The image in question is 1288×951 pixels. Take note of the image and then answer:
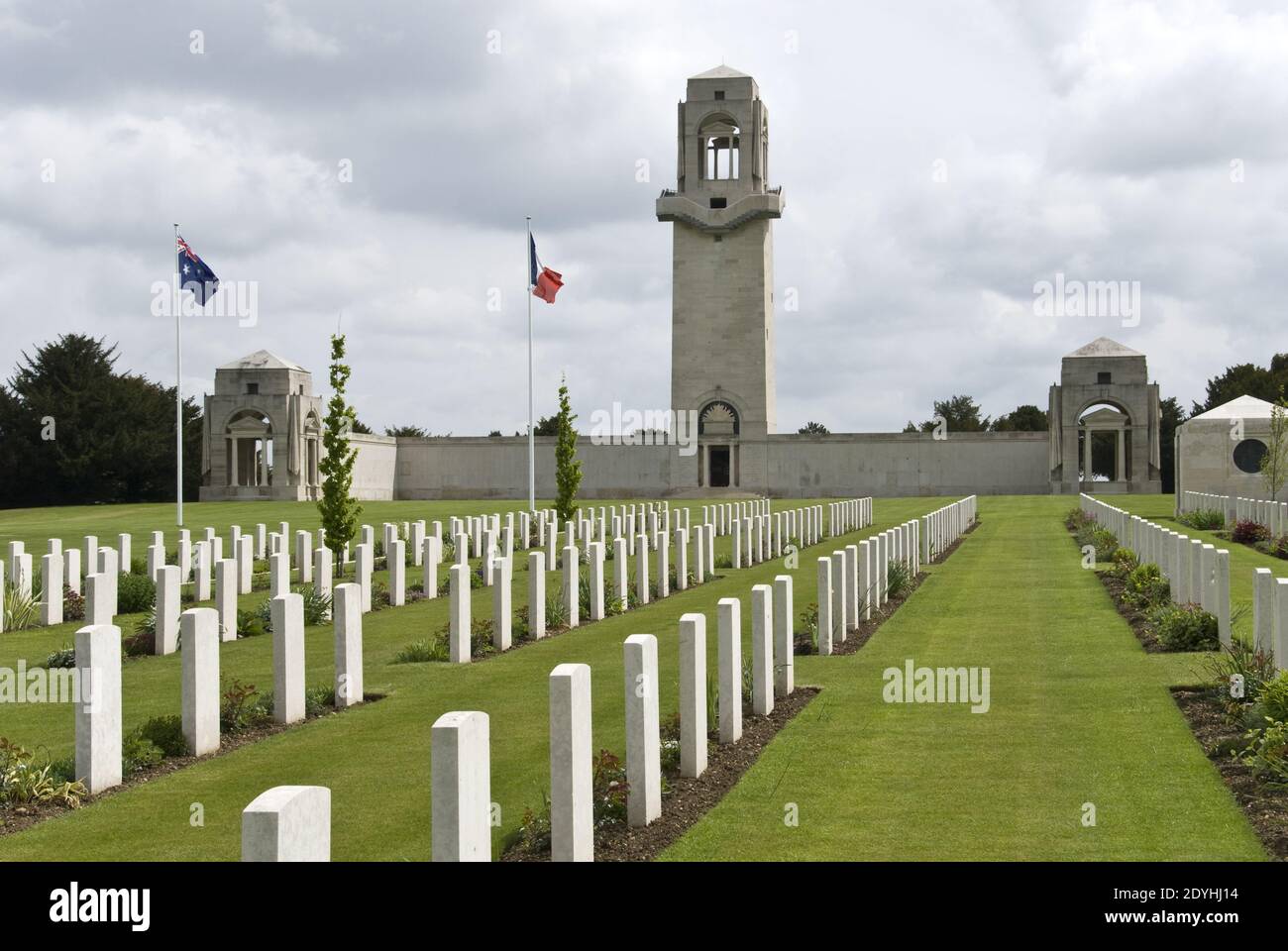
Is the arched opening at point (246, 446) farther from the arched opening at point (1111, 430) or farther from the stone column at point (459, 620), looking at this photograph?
the stone column at point (459, 620)

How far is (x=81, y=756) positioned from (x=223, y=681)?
134 inches

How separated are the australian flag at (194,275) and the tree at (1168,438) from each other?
47649 millimetres

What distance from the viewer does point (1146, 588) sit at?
17281 millimetres

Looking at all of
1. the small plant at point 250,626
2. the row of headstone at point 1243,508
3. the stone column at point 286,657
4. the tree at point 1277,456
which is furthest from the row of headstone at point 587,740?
the tree at point 1277,456

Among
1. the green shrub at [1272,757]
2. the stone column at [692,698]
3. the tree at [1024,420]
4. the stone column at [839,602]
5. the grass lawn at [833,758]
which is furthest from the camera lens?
the tree at [1024,420]

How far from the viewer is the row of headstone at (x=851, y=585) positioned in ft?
44.8

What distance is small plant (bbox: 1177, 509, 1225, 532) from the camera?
107 ft

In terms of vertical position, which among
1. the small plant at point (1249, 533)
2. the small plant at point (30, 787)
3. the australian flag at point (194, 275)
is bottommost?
the small plant at point (30, 787)

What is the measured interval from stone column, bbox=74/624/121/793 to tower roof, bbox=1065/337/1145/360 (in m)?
61.9

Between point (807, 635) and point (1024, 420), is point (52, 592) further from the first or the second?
point (1024, 420)

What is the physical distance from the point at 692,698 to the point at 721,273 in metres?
59.7

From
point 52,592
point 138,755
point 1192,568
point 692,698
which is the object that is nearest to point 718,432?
point 52,592
